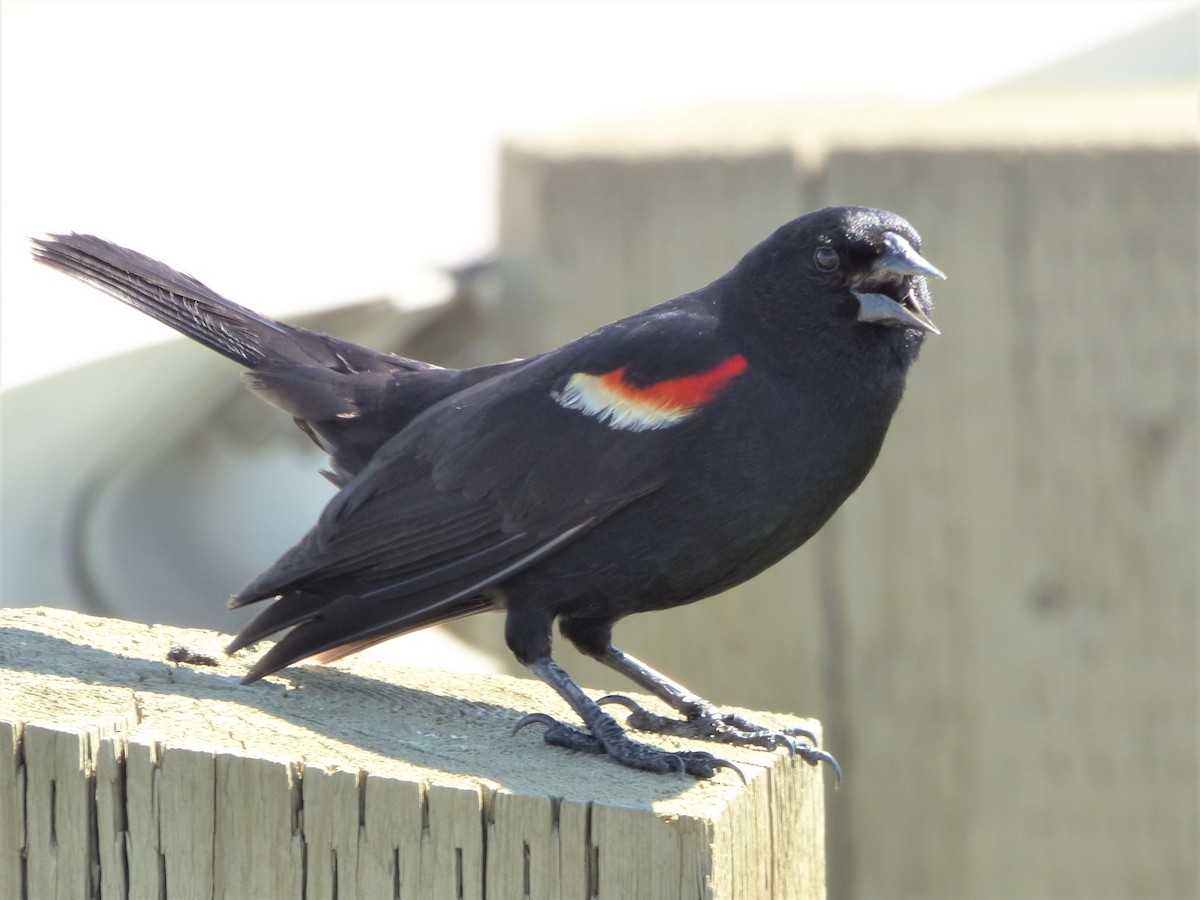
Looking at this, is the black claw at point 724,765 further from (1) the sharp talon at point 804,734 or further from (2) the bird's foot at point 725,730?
(1) the sharp talon at point 804,734

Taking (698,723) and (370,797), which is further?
(698,723)

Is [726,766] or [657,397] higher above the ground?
[657,397]

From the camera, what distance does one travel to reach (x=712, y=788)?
2.72 m

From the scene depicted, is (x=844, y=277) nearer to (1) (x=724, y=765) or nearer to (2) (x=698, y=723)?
(2) (x=698, y=723)

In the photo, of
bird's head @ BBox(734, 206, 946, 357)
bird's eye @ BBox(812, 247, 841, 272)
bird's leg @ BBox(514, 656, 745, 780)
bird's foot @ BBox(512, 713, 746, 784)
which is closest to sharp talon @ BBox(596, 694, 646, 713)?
bird's leg @ BBox(514, 656, 745, 780)

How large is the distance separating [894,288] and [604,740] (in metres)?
1.23

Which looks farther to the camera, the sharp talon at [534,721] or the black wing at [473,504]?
the black wing at [473,504]

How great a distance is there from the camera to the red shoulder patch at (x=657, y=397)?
3.42 meters

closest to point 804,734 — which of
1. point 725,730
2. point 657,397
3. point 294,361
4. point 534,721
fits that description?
point 725,730

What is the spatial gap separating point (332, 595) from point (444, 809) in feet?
3.63

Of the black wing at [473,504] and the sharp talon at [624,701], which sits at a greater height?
the black wing at [473,504]

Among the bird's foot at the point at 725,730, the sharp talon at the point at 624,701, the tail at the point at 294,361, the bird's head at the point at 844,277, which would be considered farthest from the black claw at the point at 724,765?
the tail at the point at 294,361

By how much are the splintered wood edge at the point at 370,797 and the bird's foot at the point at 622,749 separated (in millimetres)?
36

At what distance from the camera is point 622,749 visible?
9.84 ft
